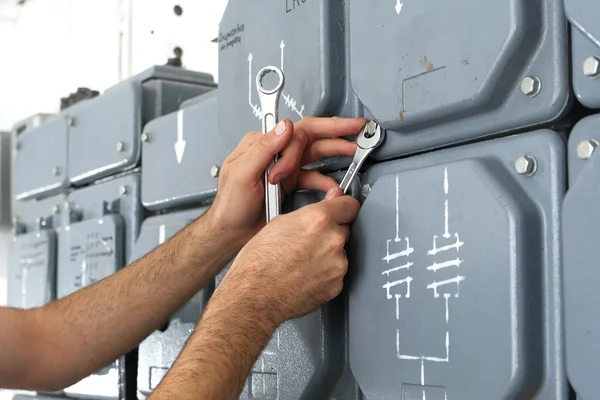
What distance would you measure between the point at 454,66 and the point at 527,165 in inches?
7.1

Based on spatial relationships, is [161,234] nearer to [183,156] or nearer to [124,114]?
[183,156]

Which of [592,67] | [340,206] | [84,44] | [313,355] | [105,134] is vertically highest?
[84,44]

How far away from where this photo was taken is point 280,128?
1.38 m

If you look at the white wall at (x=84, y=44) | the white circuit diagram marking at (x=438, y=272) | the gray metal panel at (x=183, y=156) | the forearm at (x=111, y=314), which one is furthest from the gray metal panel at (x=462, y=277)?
the white wall at (x=84, y=44)

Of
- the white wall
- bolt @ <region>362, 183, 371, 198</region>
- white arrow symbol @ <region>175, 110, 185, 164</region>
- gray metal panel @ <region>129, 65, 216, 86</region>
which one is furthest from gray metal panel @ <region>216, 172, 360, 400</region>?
the white wall

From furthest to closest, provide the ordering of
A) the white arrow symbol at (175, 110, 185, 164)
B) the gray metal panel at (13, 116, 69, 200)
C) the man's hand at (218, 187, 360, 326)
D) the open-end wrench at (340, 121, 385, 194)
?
1. the gray metal panel at (13, 116, 69, 200)
2. the white arrow symbol at (175, 110, 185, 164)
3. the open-end wrench at (340, 121, 385, 194)
4. the man's hand at (218, 187, 360, 326)

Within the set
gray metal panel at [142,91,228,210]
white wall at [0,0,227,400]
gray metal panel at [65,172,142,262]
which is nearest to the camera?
gray metal panel at [142,91,228,210]

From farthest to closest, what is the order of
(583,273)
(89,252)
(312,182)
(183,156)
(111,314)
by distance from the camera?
(89,252) → (183,156) → (111,314) → (312,182) → (583,273)

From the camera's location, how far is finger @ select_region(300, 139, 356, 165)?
4.60 ft

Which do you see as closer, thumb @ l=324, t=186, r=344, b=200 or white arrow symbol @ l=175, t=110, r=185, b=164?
thumb @ l=324, t=186, r=344, b=200

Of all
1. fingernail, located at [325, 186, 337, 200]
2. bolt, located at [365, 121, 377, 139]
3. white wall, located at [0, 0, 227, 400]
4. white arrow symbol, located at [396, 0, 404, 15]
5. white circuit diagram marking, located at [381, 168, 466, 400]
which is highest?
white wall, located at [0, 0, 227, 400]

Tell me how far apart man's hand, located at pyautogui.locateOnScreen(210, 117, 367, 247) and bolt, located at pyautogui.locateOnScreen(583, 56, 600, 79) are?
1.42 ft

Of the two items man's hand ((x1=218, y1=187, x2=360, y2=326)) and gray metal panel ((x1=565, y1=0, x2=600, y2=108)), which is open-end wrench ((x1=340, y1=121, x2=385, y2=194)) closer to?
man's hand ((x1=218, y1=187, x2=360, y2=326))

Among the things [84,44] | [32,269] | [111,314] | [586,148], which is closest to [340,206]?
[586,148]
